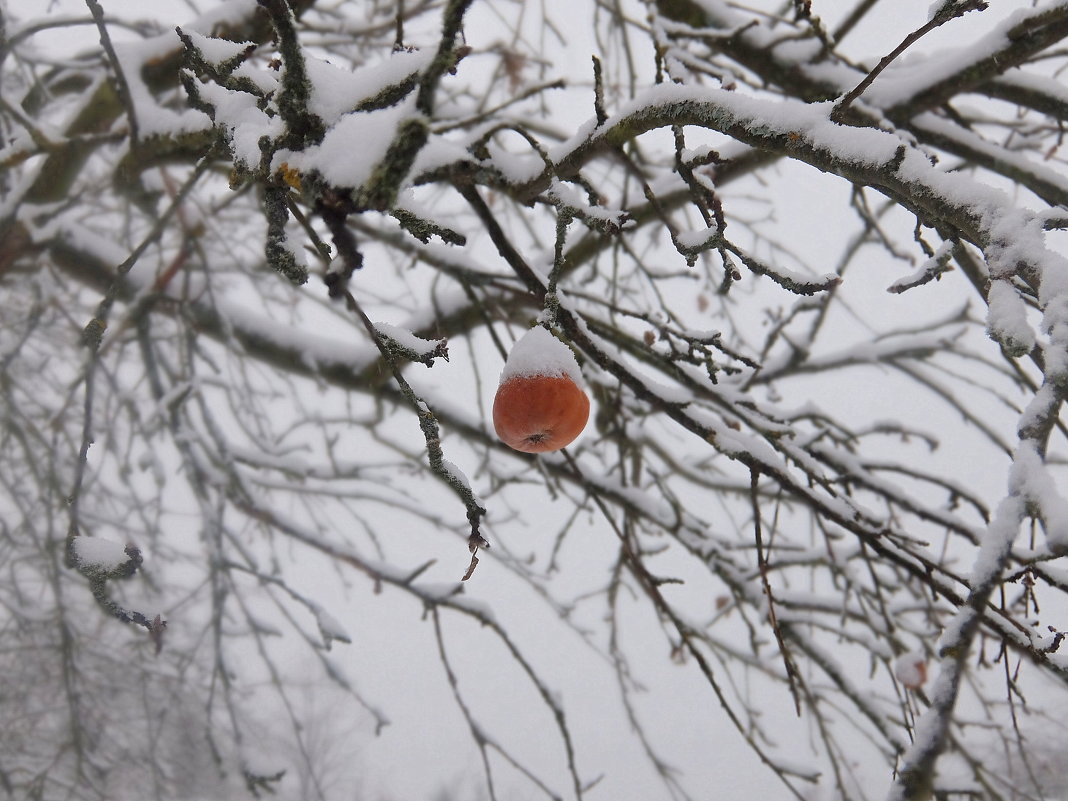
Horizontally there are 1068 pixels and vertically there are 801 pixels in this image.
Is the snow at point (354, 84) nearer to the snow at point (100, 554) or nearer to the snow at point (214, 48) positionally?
the snow at point (214, 48)

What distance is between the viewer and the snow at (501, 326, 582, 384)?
122 centimetres

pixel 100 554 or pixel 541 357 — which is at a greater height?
pixel 541 357

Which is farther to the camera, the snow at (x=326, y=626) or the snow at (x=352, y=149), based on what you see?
the snow at (x=326, y=626)

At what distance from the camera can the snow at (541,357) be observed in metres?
1.22

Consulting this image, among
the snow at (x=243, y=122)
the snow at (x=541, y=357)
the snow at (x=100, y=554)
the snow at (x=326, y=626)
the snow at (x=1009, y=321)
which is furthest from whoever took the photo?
the snow at (x=326, y=626)

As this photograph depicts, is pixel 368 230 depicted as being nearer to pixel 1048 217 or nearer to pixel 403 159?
pixel 403 159

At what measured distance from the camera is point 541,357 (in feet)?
4.02

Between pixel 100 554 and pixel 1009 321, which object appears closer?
pixel 1009 321

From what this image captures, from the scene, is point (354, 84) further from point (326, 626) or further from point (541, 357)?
point (326, 626)

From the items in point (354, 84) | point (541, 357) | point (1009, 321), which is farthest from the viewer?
point (541, 357)

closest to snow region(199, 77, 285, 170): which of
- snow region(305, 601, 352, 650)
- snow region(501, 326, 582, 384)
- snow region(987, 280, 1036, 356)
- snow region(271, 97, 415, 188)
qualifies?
snow region(271, 97, 415, 188)

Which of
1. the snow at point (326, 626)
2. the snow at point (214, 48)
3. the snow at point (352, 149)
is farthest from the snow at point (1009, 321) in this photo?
the snow at point (326, 626)

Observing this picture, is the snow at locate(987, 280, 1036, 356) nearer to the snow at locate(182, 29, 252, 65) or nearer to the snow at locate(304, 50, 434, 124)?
the snow at locate(304, 50, 434, 124)

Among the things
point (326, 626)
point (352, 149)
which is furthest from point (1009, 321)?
point (326, 626)
